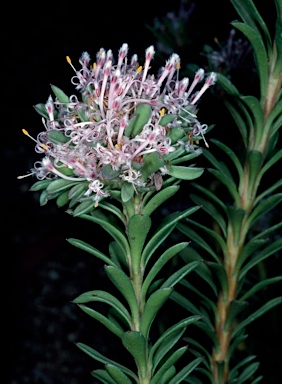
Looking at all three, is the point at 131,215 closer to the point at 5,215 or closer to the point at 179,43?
the point at 179,43

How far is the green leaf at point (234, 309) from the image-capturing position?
530 millimetres

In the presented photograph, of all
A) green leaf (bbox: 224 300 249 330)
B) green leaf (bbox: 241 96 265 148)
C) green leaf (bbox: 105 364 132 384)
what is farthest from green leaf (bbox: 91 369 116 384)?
green leaf (bbox: 241 96 265 148)

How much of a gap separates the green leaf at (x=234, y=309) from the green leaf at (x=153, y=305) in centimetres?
11

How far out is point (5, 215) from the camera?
75.2 inches

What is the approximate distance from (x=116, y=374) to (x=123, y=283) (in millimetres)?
70

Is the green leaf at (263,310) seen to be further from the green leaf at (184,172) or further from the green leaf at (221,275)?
the green leaf at (184,172)

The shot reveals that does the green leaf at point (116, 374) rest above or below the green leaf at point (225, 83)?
below

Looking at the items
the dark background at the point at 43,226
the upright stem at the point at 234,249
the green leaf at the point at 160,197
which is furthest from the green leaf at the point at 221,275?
the dark background at the point at 43,226

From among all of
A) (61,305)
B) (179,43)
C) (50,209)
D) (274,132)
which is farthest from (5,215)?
(274,132)

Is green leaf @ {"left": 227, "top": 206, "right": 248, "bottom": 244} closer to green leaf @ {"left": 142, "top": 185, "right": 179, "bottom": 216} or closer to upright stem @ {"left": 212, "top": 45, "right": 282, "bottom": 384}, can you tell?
upright stem @ {"left": 212, "top": 45, "right": 282, "bottom": 384}

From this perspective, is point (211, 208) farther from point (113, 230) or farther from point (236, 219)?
point (113, 230)

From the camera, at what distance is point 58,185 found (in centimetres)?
41

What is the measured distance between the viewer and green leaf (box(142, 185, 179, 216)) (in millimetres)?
416

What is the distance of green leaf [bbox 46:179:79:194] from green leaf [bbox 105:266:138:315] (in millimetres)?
62
